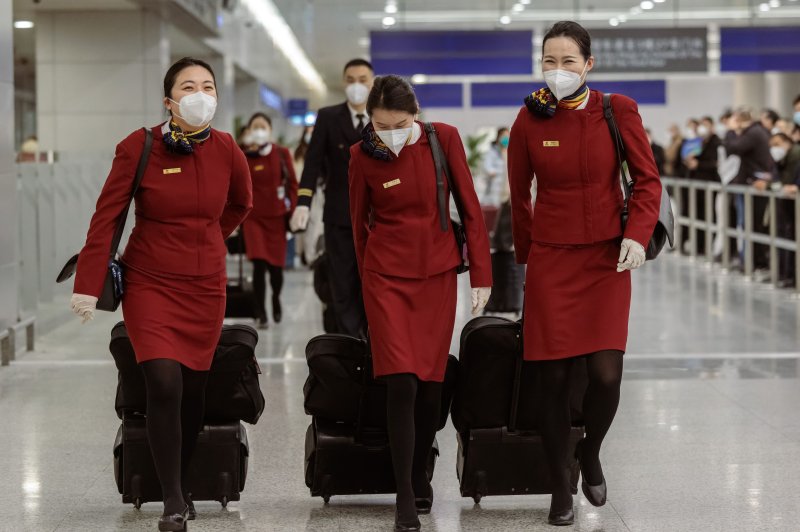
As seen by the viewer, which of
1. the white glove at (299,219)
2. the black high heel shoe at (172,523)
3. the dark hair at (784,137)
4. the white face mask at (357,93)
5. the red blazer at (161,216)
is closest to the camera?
the black high heel shoe at (172,523)

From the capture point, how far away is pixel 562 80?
4.61m

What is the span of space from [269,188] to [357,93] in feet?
13.3

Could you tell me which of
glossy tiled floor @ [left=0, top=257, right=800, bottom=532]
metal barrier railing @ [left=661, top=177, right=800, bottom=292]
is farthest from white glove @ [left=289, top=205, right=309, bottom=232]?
metal barrier railing @ [left=661, top=177, right=800, bottom=292]

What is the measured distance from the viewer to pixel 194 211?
457cm

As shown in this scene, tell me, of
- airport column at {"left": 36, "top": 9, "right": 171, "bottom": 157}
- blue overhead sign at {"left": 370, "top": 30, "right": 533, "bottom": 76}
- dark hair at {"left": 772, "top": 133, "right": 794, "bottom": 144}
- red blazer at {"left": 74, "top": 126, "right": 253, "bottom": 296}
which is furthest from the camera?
blue overhead sign at {"left": 370, "top": 30, "right": 533, "bottom": 76}

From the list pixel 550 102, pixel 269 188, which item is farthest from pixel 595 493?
pixel 269 188

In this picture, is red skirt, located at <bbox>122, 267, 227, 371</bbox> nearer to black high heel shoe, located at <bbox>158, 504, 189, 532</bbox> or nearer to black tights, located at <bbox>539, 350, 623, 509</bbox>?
black high heel shoe, located at <bbox>158, 504, 189, 532</bbox>

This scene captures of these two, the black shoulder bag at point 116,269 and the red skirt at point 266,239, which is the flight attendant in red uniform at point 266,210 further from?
the black shoulder bag at point 116,269

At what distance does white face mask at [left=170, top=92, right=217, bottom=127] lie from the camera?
457cm

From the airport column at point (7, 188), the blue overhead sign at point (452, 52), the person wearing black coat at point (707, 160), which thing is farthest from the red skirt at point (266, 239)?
the blue overhead sign at point (452, 52)

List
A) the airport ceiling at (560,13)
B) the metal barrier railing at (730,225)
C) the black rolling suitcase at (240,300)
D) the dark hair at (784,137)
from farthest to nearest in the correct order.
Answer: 1. the airport ceiling at (560,13)
2. the dark hair at (784,137)
3. the metal barrier railing at (730,225)
4. the black rolling suitcase at (240,300)

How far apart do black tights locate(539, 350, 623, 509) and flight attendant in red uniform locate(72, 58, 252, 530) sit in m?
1.21

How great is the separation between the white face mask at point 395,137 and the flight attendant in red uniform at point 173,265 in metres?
0.60

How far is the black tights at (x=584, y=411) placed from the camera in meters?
4.64
